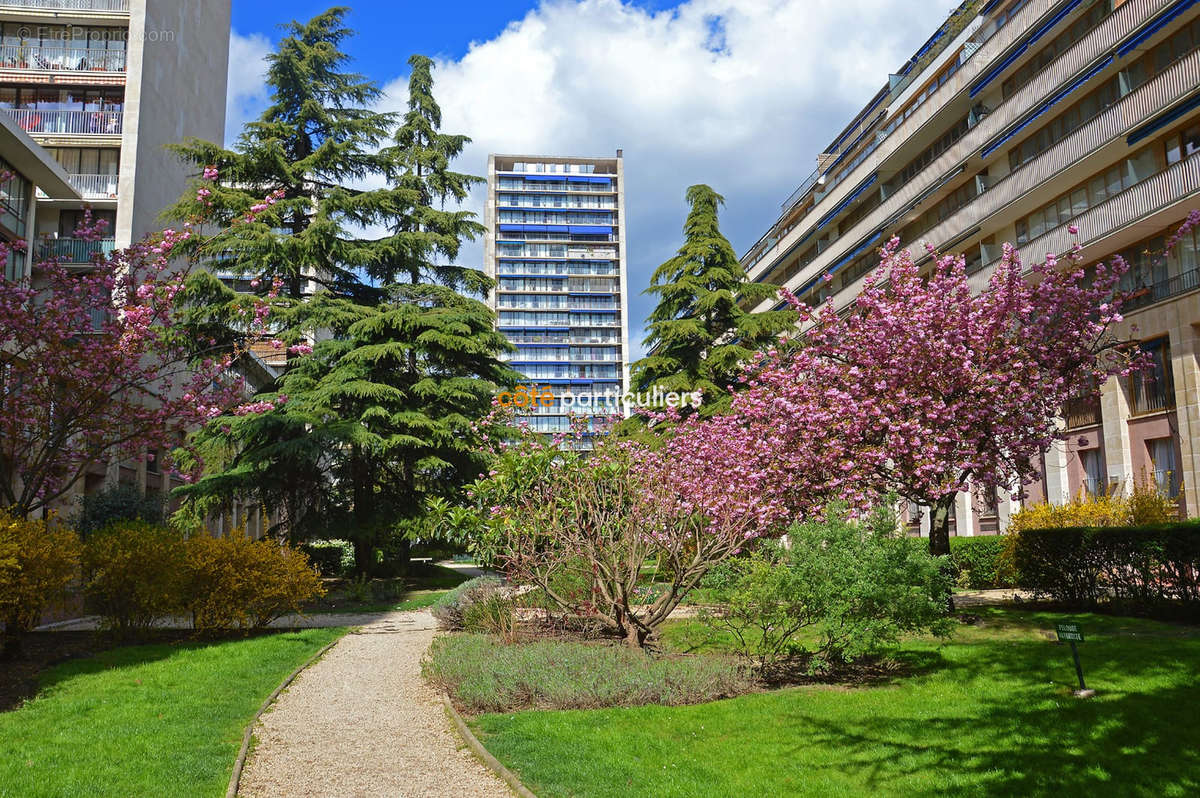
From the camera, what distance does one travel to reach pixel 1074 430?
1055 inches

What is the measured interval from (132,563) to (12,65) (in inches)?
1060

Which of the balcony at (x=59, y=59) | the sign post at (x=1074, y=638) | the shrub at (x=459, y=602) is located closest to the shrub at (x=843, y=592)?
the sign post at (x=1074, y=638)

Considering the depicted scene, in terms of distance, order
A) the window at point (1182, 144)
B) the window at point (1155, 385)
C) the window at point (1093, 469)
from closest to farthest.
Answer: the window at point (1182, 144) → the window at point (1155, 385) → the window at point (1093, 469)

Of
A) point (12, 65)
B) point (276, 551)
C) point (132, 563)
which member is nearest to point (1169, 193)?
point (276, 551)

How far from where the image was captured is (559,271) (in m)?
111

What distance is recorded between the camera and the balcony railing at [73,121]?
3058cm

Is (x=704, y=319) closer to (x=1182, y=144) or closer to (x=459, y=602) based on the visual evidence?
(x=1182, y=144)

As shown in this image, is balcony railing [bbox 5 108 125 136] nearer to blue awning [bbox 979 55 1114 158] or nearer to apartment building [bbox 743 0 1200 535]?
apartment building [bbox 743 0 1200 535]

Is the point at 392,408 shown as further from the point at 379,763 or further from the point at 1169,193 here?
the point at 1169,193

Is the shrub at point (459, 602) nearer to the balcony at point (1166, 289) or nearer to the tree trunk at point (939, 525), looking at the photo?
the tree trunk at point (939, 525)

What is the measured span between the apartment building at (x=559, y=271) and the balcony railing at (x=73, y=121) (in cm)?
7731

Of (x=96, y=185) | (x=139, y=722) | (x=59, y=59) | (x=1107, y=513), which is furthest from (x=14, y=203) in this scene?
(x=1107, y=513)

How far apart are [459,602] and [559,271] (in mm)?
97848

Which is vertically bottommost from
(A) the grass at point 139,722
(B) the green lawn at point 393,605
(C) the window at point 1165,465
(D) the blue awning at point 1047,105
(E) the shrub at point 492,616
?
(B) the green lawn at point 393,605
